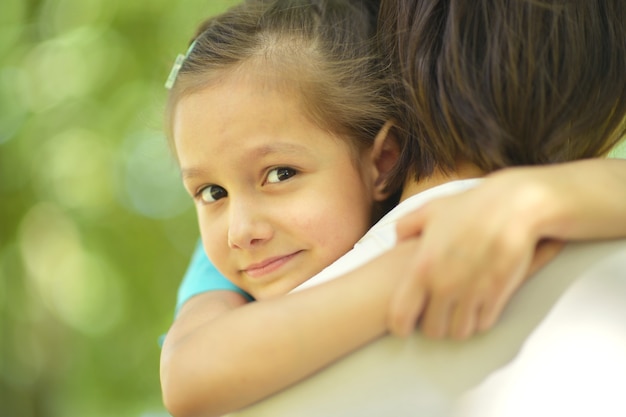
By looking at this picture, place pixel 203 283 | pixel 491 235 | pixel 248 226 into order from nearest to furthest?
pixel 491 235 → pixel 248 226 → pixel 203 283

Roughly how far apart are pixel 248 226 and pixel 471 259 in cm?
58

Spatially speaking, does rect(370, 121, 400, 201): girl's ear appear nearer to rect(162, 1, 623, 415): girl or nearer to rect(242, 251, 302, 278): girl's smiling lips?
rect(242, 251, 302, 278): girl's smiling lips

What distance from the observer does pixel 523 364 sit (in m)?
0.98

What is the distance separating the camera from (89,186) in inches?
211

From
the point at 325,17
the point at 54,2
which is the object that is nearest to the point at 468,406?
the point at 325,17

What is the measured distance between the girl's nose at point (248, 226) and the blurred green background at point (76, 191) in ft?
12.7

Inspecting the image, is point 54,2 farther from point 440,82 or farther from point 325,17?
point 440,82

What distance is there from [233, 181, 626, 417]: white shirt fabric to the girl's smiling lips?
46 cm

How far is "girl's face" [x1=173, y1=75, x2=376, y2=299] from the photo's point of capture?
1.45m

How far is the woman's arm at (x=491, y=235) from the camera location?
0.95 m

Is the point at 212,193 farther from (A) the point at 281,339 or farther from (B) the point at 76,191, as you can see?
(B) the point at 76,191

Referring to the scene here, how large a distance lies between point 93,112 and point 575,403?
493 cm

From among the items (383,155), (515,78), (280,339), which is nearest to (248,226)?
(383,155)

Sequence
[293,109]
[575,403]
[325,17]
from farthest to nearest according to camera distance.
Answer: [325,17]
[293,109]
[575,403]
